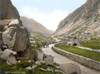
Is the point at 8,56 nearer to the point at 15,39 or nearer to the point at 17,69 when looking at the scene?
the point at 17,69

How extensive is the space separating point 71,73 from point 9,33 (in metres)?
7.80

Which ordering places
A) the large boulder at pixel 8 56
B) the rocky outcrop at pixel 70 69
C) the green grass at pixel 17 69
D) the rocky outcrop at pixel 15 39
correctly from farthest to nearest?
the rocky outcrop at pixel 15 39 < the rocky outcrop at pixel 70 69 < the large boulder at pixel 8 56 < the green grass at pixel 17 69

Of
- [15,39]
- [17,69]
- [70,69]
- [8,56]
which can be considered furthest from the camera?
[15,39]

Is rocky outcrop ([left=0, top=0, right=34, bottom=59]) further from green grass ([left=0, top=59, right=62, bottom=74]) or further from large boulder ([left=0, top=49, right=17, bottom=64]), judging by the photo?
green grass ([left=0, top=59, right=62, bottom=74])

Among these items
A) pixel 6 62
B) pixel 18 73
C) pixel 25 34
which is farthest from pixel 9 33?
pixel 18 73

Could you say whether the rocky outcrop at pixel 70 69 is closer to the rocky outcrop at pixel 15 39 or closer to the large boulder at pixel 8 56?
the rocky outcrop at pixel 15 39

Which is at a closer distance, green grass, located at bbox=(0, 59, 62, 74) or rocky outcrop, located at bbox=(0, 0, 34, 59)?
green grass, located at bbox=(0, 59, 62, 74)

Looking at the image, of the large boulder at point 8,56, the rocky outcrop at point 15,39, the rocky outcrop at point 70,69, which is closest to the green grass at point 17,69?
the large boulder at point 8,56

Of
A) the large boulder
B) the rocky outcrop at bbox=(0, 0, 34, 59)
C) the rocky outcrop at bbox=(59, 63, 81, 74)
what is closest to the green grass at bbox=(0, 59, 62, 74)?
the large boulder

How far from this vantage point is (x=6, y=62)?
46.0ft

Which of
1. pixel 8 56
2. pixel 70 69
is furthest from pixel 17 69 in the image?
pixel 70 69

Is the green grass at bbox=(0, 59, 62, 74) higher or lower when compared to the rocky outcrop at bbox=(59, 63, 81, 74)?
higher

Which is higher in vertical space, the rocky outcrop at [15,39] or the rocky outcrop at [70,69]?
the rocky outcrop at [15,39]

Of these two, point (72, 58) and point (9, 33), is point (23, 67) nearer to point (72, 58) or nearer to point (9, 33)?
point (9, 33)
